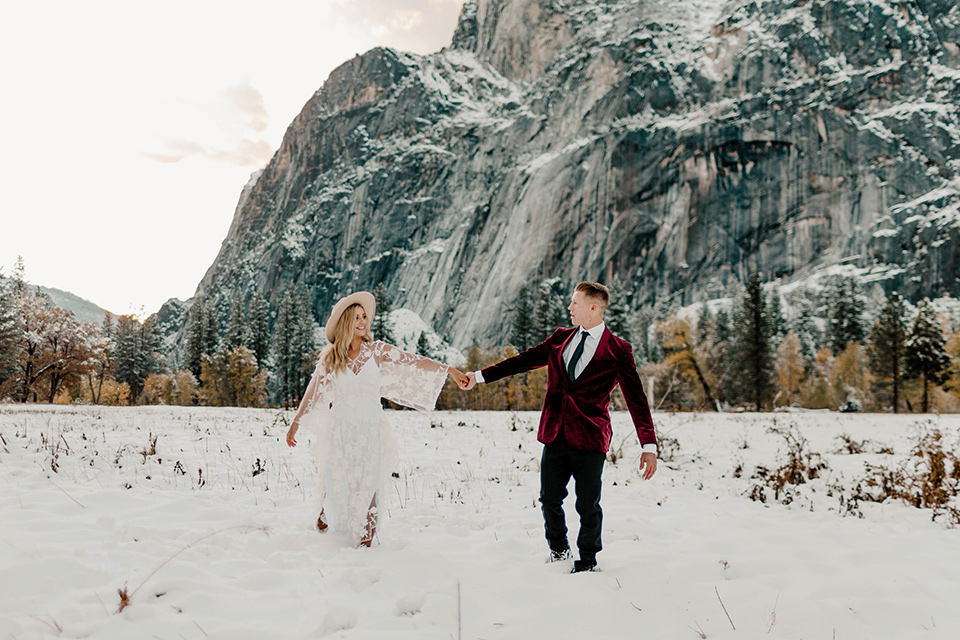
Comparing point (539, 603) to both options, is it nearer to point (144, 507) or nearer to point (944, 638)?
point (944, 638)

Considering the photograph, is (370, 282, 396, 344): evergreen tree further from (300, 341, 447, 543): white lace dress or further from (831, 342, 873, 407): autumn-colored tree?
(300, 341, 447, 543): white lace dress

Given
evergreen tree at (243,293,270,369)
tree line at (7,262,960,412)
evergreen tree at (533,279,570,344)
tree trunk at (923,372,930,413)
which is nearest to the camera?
tree line at (7,262,960,412)

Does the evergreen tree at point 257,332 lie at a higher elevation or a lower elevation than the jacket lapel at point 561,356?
higher

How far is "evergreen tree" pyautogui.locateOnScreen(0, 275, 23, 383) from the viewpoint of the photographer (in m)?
23.1

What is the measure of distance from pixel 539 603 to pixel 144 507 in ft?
12.6

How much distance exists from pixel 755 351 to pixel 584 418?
4408 centimetres

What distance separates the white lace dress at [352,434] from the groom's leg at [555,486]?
61.4 inches

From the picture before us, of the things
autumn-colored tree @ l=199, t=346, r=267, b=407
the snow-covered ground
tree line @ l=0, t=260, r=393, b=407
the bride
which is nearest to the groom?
the snow-covered ground

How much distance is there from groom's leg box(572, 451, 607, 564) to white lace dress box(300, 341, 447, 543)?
188 cm

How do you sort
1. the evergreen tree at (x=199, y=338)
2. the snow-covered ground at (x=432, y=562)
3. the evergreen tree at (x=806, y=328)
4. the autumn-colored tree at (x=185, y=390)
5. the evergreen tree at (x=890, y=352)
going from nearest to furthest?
the snow-covered ground at (x=432, y=562) → the evergreen tree at (x=890, y=352) → the autumn-colored tree at (x=185, y=390) → the evergreen tree at (x=199, y=338) → the evergreen tree at (x=806, y=328)

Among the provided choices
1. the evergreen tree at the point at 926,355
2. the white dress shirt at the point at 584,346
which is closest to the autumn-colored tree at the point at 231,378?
the white dress shirt at the point at 584,346

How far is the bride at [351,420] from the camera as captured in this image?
4648 mm

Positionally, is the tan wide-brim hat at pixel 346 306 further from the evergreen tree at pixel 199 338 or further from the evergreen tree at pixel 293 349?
the evergreen tree at pixel 199 338

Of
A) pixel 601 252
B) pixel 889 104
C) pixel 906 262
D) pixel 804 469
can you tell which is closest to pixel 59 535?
pixel 804 469
